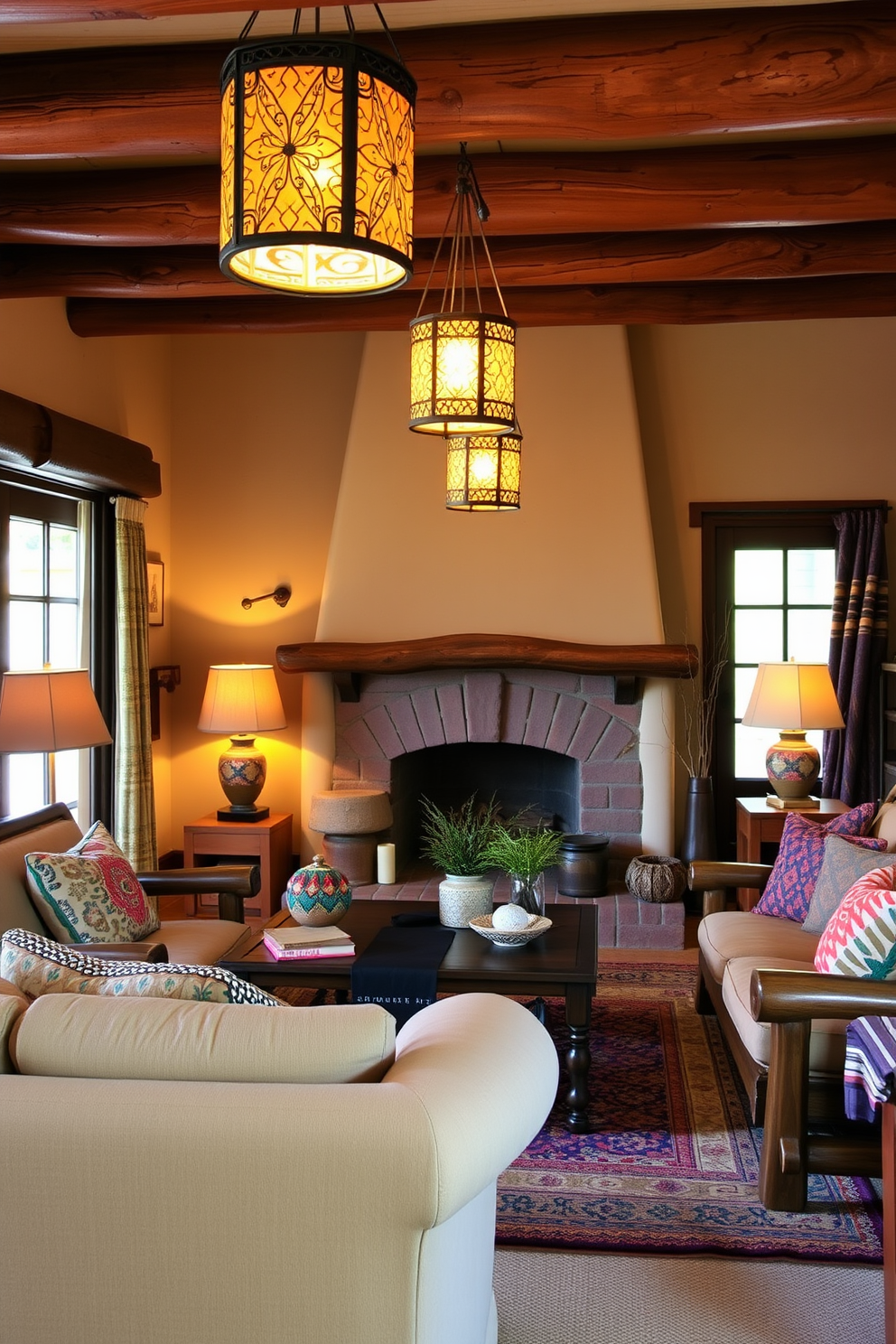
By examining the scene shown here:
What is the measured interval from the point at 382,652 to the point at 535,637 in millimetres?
704

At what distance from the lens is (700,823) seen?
5570 mm

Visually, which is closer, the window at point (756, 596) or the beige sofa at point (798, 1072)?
the beige sofa at point (798, 1072)

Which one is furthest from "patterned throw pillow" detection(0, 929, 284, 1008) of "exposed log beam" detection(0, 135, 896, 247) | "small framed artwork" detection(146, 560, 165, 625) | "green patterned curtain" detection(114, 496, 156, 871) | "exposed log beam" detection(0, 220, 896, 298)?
"small framed artwork" detection(146, 560, 165, 625)

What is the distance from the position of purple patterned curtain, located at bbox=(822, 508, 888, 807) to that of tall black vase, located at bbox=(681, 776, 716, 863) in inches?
25.6

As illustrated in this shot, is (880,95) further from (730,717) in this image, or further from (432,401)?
(730,717)

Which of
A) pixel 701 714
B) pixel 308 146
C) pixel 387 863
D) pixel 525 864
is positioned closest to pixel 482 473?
pixel 525 864

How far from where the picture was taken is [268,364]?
6207 millimetres

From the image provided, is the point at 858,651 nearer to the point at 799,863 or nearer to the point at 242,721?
the point at 799,863

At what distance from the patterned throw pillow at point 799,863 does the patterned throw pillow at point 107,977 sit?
2244 millimetres

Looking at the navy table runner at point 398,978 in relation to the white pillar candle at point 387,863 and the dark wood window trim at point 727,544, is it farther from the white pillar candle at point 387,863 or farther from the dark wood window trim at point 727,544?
the dark wood window trim at point 727,544

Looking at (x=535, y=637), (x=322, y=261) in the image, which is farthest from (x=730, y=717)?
(x=322, y=261)

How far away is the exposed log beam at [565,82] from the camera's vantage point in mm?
2857

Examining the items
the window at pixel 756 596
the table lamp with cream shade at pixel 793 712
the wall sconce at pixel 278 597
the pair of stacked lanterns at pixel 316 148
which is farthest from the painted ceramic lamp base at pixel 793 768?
the pair of stacked lanterns at pixel 316 148

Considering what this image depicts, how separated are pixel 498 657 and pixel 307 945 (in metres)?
2.15
